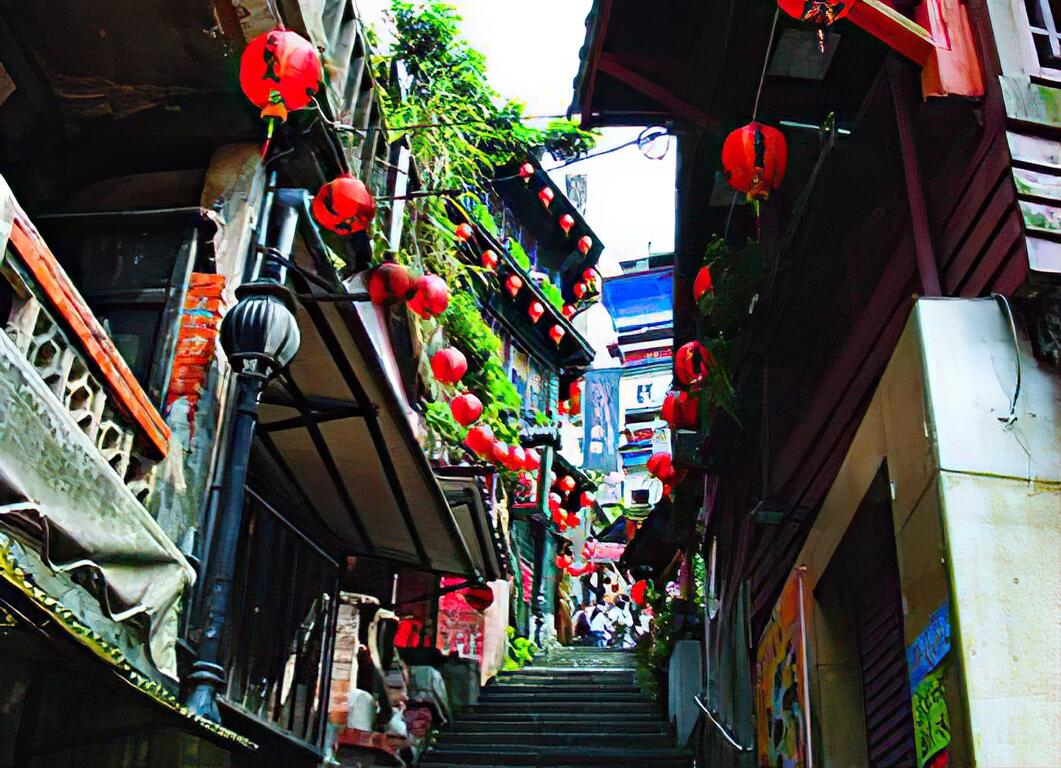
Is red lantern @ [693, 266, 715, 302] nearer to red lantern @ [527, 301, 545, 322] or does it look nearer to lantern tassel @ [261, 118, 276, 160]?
lantern tassel @ [261, 118, 276, 160]

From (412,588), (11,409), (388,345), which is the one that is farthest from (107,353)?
(412,588)

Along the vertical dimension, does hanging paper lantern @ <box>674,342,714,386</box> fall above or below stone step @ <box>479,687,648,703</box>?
above

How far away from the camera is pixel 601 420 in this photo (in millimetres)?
37625

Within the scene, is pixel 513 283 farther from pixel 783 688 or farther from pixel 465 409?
pixel 783 688

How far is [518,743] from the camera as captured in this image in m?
15.7

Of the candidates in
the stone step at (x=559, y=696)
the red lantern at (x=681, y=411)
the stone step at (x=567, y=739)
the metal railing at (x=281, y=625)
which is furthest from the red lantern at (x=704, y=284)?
the stone step at (x=559, y=696)

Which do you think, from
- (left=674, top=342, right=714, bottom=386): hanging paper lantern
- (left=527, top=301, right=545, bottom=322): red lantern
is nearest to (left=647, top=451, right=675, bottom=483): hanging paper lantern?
(left=674, top=342, right=714, bottom=386): hanging paper lantern

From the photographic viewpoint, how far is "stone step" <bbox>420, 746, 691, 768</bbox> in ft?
45.9

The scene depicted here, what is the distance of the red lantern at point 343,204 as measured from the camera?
412 inches

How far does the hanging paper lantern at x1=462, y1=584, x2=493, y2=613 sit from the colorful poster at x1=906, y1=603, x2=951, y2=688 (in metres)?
16.1

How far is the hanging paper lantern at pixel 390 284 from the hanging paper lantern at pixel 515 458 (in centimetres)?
1178

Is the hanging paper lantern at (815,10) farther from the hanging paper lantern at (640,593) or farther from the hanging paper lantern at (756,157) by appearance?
the hanging paper lantern at (640,593)

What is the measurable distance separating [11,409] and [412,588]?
15085 mm

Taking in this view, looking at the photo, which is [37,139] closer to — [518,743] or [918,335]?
[918,335]
